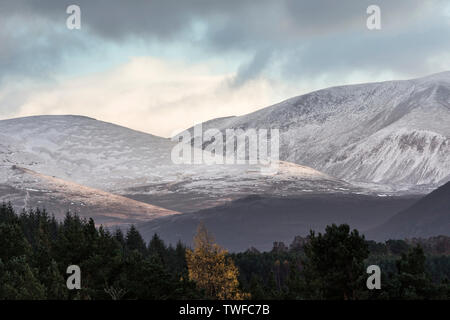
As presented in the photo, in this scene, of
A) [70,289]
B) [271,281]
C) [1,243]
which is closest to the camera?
[70,289]

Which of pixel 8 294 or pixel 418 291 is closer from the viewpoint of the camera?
pixel 8 294

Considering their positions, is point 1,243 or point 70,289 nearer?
point 70,289

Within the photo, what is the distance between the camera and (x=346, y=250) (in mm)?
82312

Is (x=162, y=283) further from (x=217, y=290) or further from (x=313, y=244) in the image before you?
(x=217, y=290)

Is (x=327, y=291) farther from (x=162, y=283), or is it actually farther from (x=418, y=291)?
(x=162, y=283)
